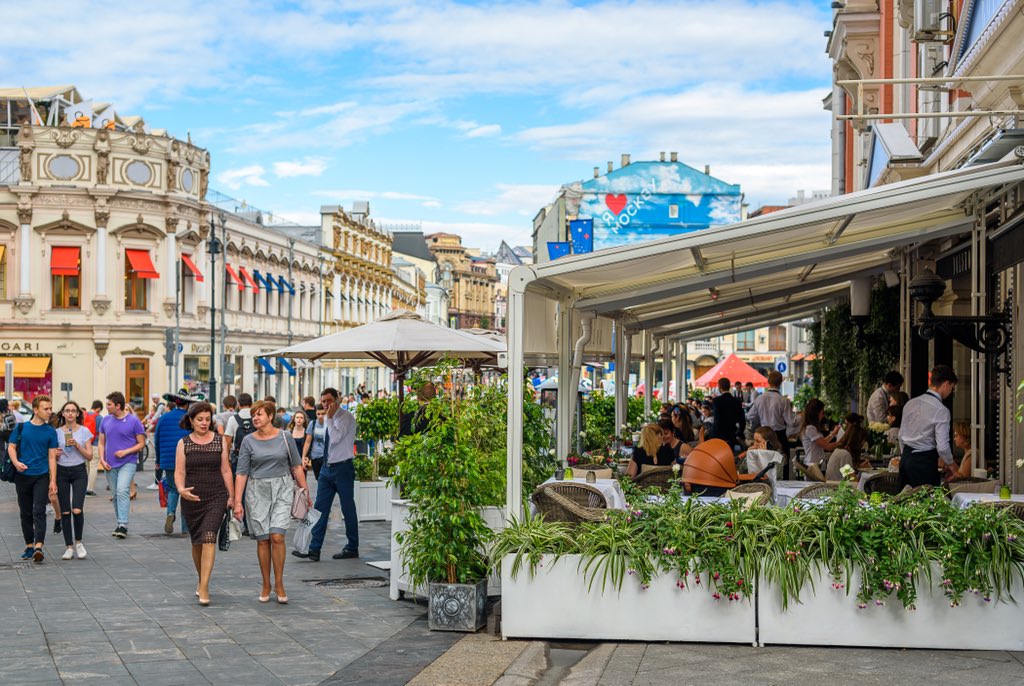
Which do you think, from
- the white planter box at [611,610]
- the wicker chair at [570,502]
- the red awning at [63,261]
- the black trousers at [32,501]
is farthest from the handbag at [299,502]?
the red awning at [63,261]

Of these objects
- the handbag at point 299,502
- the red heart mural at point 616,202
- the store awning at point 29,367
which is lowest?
the handbag at point 299,502

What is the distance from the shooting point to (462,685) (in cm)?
746

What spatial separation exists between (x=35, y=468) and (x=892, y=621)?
29.4 feet

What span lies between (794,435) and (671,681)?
1572 centimetres

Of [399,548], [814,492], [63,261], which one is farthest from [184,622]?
[63,261]

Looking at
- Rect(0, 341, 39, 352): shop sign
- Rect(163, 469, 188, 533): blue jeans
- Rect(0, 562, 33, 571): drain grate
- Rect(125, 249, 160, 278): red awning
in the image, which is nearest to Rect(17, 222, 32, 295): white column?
Rect(0, 341, 39, 352): shop sign

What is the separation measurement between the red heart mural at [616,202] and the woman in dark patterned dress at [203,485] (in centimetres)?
6660

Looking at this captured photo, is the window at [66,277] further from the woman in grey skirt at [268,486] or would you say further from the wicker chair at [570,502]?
the wicker chair at [570,502]

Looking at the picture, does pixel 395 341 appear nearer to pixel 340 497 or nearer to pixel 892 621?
pixel 340 497

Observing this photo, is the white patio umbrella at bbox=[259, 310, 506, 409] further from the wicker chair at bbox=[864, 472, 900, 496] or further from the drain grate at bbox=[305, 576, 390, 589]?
the wicker chair at bbox=[864, 472, 900, 496]

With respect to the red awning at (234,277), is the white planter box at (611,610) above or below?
below

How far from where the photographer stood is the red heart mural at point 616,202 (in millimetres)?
76375

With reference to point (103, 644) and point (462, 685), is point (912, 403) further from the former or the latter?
point (103, 644)

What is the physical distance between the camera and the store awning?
50000 millimetres
